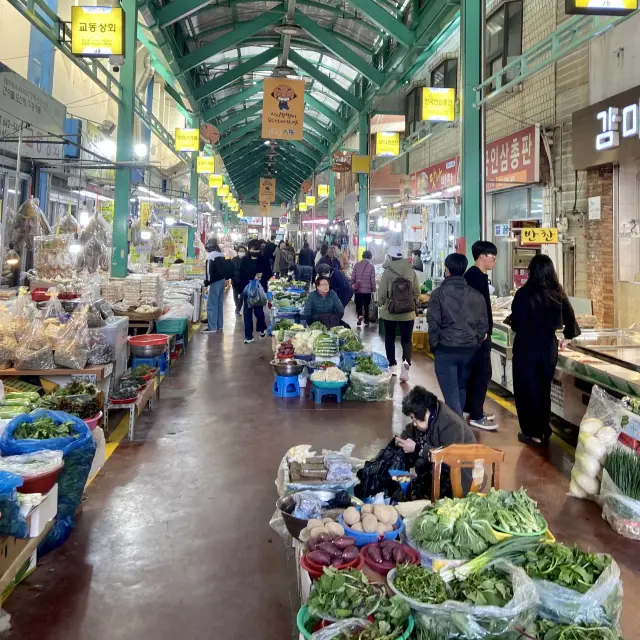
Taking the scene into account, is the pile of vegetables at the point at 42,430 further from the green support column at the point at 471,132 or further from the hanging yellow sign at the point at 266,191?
the hanging yellow sign at the point at 266,191

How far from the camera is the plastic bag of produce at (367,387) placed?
270 inches

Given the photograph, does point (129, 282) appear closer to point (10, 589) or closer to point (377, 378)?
point (377, 378)

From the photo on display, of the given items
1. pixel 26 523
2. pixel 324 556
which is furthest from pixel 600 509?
pixel 26 523

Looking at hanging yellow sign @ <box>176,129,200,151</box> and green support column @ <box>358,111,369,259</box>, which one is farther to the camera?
green support column @ <box>358,111,369,259</box>

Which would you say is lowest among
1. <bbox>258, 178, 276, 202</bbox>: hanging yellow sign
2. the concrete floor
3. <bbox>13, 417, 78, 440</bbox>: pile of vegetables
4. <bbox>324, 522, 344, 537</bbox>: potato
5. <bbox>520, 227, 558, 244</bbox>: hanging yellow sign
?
the concrete floor

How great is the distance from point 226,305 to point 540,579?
55.5 feet

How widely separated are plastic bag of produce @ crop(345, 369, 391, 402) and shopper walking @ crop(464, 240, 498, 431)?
120 centimetres

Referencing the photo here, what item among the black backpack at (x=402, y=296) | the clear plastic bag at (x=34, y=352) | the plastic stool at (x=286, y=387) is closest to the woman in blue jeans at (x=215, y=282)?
the plastic stool at (x=286, y=387)

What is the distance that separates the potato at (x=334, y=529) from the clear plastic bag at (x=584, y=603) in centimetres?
89

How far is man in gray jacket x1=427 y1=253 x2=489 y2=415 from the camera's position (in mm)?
5242

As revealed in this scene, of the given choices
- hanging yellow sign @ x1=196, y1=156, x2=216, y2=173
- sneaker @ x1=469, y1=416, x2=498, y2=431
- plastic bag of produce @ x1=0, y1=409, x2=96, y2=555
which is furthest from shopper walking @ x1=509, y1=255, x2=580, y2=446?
hanging yellow sign @ x1=196, y1=156, x2=216, y2=173

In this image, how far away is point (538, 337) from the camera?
5273 millimetres

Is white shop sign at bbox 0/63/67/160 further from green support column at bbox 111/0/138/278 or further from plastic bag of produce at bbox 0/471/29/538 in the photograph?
plastic bag of produce at bbox 0/471/29/538

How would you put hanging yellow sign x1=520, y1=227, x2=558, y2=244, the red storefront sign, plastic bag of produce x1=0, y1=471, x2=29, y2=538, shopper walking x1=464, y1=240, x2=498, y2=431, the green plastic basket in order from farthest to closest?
the red storefront sign < hanging yellow sign x1=520, y1=227, x2=558, y2=244 < shopper walking x1=464, y1=240, x2=498, y2=431 < plastic bag of produce x1=0, y1=471, x2=29, y2=538 < the green plastic basket
